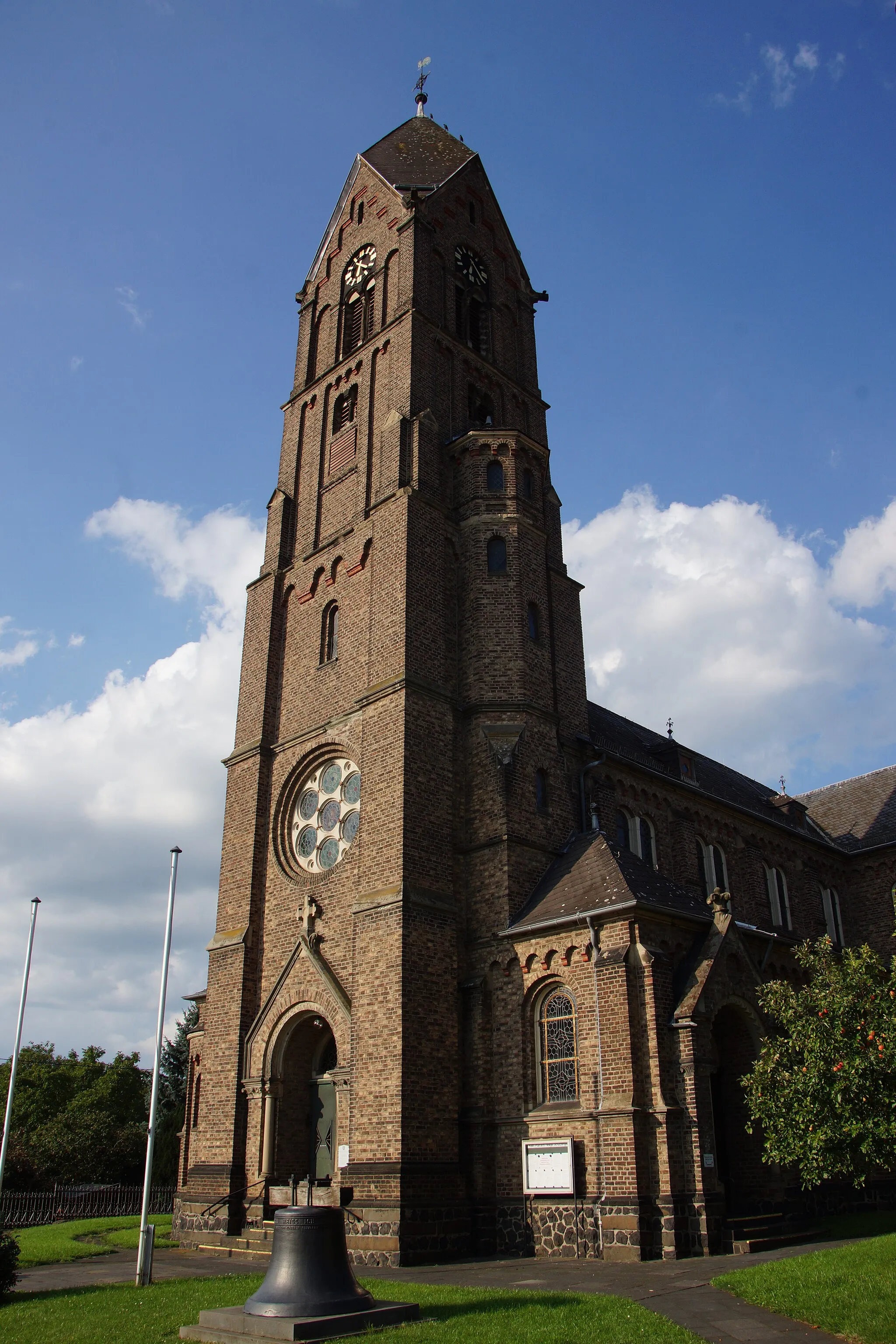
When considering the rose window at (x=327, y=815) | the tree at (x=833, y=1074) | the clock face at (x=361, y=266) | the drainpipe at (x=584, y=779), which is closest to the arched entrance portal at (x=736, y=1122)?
the tree at (x=833, y=1074)

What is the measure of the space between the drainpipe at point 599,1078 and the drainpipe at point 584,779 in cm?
570

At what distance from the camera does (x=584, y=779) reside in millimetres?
26797

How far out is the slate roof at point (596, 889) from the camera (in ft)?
67.6

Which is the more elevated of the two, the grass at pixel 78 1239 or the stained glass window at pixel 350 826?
the stained glass window at pixel 350 826

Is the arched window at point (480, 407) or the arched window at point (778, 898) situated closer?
the arched window at point (480, 407)

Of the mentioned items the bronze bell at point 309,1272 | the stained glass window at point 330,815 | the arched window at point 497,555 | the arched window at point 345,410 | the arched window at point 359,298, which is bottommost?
the bronze bell at point 309,1272

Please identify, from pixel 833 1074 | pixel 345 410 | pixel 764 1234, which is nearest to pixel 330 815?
pixel 764 1234

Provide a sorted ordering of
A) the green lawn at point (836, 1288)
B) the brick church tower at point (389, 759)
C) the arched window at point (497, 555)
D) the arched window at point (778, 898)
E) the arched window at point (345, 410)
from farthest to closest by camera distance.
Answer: the arched window at point (778, 898), the arched window at point (345, 410), the arched window at point (497, 555), the brick church tower at point (389, 759), the green lawn at point (836, 1288)

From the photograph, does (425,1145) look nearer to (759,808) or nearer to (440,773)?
(440,773)

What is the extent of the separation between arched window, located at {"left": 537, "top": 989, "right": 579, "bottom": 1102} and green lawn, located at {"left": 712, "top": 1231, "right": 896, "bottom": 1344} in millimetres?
5785

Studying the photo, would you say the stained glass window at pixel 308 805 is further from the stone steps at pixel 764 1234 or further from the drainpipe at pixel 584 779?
the stone steps at pixel 764 1234

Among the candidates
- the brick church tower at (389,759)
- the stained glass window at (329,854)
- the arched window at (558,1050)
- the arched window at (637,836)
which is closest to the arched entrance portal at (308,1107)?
the brick church tower at (389,759)

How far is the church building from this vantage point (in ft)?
64.1

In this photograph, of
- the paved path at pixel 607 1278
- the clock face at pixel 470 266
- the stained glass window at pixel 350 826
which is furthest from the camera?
the clock face at pixel 470 266
